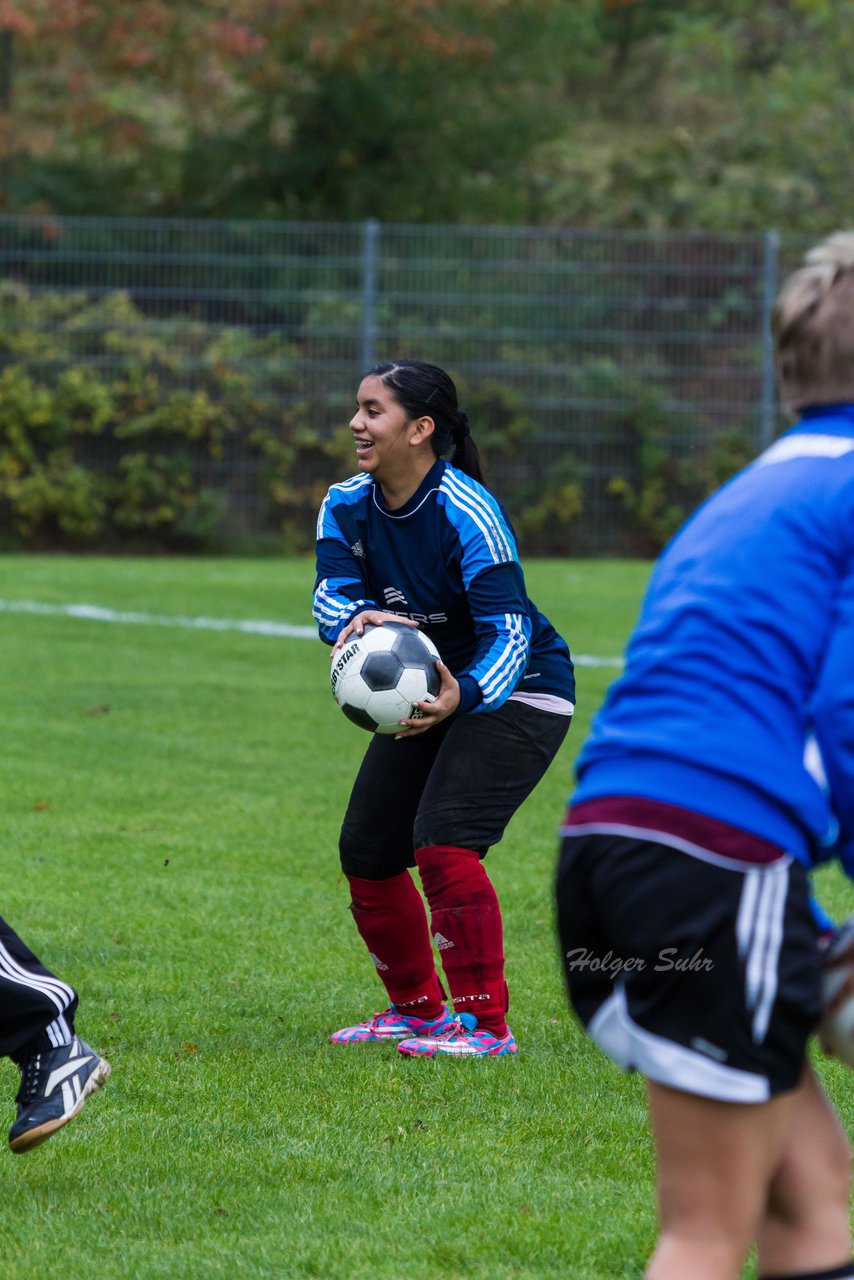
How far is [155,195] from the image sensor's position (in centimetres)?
2492

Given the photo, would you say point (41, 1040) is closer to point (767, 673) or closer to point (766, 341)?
point (767, 673)

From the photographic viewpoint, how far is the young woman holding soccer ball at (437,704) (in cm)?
471

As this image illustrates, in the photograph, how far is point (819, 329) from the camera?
8.11 feet

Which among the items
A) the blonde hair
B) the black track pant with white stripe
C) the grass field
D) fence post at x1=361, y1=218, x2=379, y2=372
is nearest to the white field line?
the grass field

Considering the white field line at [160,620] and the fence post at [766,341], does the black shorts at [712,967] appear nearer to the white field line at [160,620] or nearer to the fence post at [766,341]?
the white field line at [160,620]

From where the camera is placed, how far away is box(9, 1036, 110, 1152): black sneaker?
3572 millimetres

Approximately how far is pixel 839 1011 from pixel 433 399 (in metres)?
2.72

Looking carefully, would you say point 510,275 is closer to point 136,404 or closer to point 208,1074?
point 136,404

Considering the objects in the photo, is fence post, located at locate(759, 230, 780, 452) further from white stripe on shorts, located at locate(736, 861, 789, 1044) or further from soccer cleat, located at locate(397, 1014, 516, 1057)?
white stripe on shorts, located at locate(736, 861, 789, 1044)

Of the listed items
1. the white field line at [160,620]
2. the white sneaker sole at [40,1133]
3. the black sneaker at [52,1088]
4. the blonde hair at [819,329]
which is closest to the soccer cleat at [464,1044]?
the black sneaker at [52,1088]

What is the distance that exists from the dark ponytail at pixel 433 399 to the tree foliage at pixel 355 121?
1878 cm

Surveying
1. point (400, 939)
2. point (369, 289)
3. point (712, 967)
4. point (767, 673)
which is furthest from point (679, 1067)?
point (369, 289)

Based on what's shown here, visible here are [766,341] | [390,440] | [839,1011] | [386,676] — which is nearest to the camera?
[839,1011]
